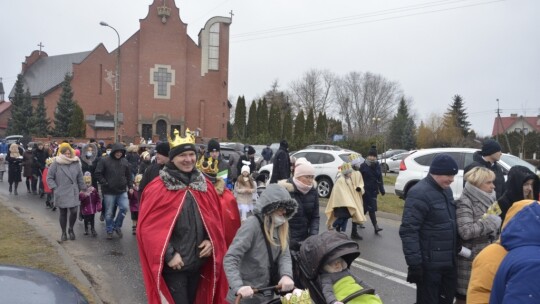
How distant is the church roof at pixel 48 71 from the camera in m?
65.5

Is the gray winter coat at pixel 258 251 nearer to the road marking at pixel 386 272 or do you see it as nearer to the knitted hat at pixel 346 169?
the road marking at pixel 386 272

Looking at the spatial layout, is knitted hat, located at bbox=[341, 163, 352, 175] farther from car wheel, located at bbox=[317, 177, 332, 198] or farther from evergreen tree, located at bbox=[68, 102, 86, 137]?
evergreen tree, located at bbox=[68, 102, 86, 137]

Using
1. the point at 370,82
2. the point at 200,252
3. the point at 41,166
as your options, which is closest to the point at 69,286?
the point at 200,252

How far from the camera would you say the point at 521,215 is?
7.72ft

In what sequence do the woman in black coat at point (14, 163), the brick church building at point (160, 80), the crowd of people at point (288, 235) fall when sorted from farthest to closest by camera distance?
the brick church building at point (160, 80)
the woman in black coat at point (14, 163)
the crowd of people at point (288, 235)

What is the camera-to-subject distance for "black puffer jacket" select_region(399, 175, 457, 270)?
170 inches

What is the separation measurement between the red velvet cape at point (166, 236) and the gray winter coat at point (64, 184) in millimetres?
5312

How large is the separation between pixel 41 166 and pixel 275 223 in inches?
537

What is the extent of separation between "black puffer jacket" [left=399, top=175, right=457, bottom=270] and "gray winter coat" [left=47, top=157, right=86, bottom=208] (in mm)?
6566

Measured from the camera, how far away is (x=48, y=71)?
69250 mm

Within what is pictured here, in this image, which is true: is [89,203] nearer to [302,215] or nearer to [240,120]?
[302,215]

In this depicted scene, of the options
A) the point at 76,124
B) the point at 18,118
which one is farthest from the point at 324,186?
the point at 18,118

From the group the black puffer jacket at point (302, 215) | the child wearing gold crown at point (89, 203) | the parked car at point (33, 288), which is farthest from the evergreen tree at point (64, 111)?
the parked car at point (33, 288)

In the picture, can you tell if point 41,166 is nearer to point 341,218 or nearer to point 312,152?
point 312,152
